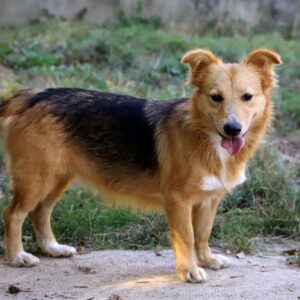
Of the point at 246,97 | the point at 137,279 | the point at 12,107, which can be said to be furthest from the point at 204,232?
the point at 12,107

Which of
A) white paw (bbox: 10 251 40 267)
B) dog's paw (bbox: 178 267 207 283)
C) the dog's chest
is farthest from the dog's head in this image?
white paw (bbox: 10 251 40 267)

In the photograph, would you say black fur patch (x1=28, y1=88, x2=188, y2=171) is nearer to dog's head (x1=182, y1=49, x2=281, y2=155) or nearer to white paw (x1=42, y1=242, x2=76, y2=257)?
dog's head (x1=182, y1=49, x2=281, y2=155)

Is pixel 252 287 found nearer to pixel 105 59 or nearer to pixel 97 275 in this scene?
pixel 97 275

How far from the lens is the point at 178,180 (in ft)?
18.2

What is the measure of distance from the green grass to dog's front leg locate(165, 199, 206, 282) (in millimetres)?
1015

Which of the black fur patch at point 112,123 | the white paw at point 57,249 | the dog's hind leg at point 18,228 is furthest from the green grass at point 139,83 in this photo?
the black fur patch at point 112,123

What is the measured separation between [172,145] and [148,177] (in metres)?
0.36

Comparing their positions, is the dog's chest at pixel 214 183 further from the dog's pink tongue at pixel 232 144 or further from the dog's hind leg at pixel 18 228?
the dog's hind leg at pixel 18 228

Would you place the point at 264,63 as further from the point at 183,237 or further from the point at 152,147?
the point at 183,237

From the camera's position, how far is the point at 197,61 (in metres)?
5.61

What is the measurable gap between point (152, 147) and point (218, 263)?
3.45ft

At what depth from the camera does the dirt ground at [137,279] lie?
203 inches

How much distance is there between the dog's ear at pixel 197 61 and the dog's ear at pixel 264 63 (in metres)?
0.26

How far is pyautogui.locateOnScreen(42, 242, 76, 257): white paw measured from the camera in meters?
6.21
